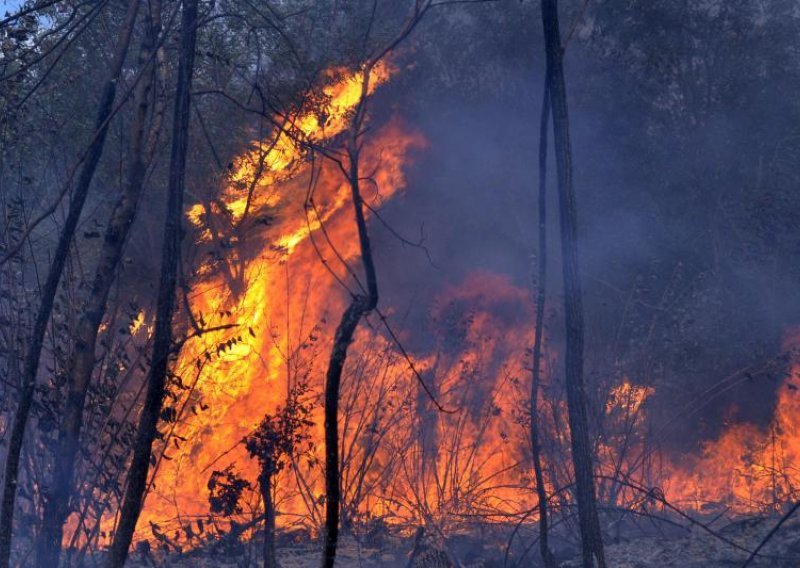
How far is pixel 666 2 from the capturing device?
1441 centimetres

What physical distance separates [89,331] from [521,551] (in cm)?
537

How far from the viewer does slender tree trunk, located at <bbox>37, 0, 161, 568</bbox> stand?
18.4 ft

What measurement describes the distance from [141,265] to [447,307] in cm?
559

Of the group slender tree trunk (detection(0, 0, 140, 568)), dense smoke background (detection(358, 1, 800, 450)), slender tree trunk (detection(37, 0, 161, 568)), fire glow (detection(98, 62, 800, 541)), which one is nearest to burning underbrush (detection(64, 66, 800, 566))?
fire glow (detection(98, 62, 800, 541))

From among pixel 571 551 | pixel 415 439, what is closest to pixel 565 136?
pixel 571 551

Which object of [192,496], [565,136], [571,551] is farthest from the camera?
[192,496]

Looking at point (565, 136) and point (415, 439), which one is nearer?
point (565, 136)

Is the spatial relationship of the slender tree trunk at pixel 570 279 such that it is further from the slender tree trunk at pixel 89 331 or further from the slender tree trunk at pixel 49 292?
the slender tree trunk at pixel 89 331

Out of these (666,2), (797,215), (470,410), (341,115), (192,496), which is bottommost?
(192,496)

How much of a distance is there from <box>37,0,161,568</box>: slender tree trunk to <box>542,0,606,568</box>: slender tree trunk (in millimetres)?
2759

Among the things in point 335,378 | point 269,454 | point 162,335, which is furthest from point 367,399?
point 335,378

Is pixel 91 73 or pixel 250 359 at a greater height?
pixel 91 73

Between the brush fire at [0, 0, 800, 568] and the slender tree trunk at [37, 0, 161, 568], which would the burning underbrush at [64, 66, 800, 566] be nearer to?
the brush fire at [0, 0, 800, 568]

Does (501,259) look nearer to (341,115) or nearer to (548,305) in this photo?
(548,305)
